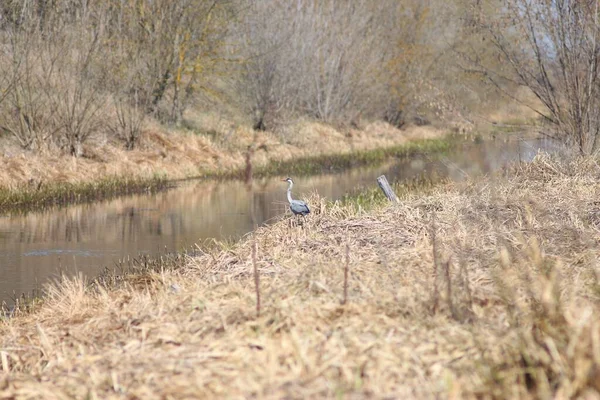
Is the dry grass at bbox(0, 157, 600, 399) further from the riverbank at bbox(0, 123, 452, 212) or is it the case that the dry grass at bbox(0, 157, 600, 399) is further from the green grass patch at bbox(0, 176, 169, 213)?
the riverbank at bbox(0, 123, 452, 212)

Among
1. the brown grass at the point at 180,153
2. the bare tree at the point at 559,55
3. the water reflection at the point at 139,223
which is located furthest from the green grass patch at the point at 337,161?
the bare tree at the point at 559,55

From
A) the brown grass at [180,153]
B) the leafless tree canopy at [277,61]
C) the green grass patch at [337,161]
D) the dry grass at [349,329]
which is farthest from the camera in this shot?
the green grass patch at [337,161]

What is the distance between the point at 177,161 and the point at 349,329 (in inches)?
743

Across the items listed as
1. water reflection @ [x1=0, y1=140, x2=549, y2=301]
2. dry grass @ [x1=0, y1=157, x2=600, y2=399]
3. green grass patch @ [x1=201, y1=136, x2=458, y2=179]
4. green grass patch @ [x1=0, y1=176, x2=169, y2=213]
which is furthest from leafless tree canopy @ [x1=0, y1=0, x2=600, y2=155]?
dry grass @ [x1=0, y1=157, x2=600, y2=399]

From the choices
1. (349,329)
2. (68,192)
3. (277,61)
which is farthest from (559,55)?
(277,61)

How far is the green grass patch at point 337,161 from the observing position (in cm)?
2452

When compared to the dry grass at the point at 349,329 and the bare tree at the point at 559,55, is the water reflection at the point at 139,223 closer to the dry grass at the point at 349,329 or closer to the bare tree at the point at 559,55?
the bare tree at the point at 559,55

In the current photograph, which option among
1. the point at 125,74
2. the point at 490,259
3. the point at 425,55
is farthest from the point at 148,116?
the point at 490,259

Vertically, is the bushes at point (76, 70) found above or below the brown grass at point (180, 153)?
above

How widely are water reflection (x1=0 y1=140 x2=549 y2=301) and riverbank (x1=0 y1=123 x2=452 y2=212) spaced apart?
0.82 metres

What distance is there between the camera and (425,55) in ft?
131

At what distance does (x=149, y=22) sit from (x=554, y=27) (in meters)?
15.3

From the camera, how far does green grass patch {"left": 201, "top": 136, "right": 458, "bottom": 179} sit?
24516 mm

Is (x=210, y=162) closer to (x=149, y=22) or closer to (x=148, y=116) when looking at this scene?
(x=148, y=116)
